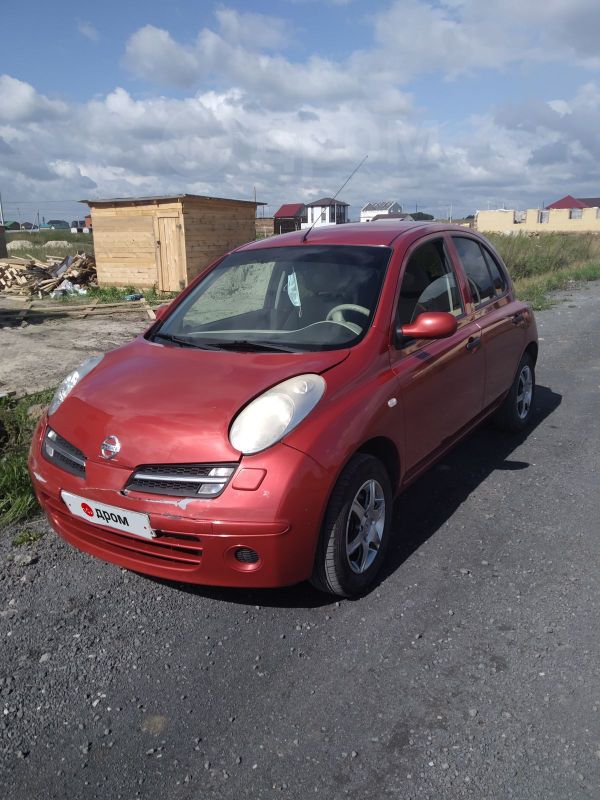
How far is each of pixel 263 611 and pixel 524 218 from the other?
7250 centimetres

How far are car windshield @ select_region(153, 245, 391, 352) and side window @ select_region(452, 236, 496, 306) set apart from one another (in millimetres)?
1034

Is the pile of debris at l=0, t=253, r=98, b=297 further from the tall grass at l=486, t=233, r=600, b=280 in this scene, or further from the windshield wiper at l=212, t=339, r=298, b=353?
the windshield wiper at l=212, t=339, r=298, b=353

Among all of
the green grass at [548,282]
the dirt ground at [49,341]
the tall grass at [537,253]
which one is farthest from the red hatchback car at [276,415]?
the tall grass at [537,253]

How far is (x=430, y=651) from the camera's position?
9.12ft

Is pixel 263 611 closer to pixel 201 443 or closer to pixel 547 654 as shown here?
pixel 201 443

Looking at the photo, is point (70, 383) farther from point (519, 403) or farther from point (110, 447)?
point (519, 403)

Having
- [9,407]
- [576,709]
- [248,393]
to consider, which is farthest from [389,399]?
[9,407]

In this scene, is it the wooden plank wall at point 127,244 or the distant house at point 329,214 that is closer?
the distant house at point 329,214

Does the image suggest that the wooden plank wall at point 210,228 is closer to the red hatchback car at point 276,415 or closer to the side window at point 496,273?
the side window at point 496,273

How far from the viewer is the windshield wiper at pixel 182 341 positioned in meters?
3.56

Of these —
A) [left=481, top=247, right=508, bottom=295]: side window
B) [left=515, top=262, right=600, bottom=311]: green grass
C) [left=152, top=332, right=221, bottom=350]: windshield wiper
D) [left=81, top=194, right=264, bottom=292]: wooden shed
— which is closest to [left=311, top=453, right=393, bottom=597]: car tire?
[left=152, top=332, right=221, bottom=350]: windshield wiper

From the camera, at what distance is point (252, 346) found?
3.47 m

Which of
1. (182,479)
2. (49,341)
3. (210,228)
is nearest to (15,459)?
(182,479)

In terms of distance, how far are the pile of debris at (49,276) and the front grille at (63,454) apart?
1699 centimetres
